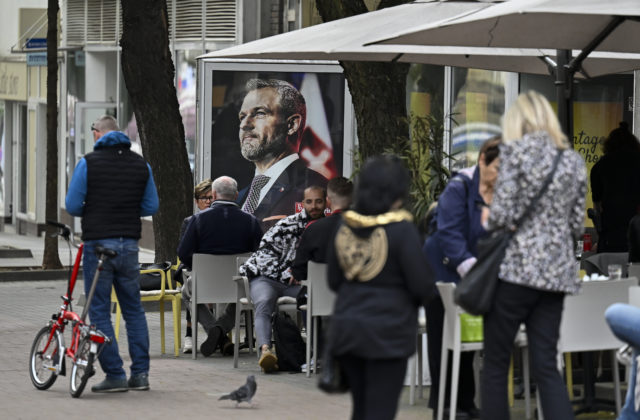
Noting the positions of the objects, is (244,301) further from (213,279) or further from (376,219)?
(376,219)

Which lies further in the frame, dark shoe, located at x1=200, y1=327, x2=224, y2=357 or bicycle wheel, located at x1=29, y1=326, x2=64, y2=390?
dark shoe, located at x1=200, y1=327, x2=224, y2=357

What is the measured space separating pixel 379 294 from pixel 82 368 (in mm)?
4103

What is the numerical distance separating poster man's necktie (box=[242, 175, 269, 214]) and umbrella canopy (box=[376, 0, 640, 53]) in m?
5.42

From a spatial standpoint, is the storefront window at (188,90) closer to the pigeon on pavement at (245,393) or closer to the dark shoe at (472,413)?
the pigeon on pavement at (245,393)

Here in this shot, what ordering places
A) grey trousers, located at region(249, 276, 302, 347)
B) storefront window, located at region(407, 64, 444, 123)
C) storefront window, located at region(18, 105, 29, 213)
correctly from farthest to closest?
storefront window, located at region(18, 105, 29, 213), storefront window, located at region(407, 64, 444, 123), grey trousers, located at region(249, 276, 302, 347)

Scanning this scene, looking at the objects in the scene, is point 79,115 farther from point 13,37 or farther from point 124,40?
point 124,40

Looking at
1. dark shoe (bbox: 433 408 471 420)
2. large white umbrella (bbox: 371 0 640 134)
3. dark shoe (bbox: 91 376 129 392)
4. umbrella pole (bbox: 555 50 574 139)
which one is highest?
large white umbrella (bbox: 371 0 640 134)

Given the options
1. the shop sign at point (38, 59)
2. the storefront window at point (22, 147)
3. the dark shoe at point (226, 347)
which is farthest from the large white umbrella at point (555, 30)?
the storefront window at point (22, 147)

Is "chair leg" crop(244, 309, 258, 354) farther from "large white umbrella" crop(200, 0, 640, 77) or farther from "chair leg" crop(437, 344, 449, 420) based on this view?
"chair leg" crop(437, 344, 449, 420)

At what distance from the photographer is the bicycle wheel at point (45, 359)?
9.73 metres

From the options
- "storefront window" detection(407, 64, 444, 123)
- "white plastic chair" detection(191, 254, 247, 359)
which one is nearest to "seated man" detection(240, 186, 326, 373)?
"white plastic chair" detection(191, 254, 247, 359)

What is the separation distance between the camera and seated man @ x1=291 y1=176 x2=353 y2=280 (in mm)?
9789

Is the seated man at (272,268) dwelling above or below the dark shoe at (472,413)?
above

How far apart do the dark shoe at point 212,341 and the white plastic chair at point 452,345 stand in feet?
12.8
